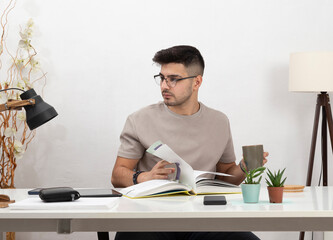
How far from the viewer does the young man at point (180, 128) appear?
261cm

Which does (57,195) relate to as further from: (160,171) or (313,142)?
(313,142)

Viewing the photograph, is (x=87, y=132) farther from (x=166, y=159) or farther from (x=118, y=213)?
(x=118, y=213)

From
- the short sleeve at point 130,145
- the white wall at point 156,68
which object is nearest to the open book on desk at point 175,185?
the short sleeve at point 130,145

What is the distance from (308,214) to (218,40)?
2.42 meters

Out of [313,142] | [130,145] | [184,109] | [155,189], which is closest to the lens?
[155,189]

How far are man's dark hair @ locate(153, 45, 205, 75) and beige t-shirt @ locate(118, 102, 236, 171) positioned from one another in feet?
0.77

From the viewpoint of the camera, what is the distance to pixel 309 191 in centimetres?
206

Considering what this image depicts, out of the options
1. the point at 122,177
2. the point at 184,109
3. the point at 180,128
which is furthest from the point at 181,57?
the point at 122,177

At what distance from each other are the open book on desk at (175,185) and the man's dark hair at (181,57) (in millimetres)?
793

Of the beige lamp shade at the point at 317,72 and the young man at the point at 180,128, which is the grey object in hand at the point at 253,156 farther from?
the beige lamp shade at the point at 317,72

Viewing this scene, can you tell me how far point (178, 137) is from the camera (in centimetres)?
264

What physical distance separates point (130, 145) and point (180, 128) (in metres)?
0.27

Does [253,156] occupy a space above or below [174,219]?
above

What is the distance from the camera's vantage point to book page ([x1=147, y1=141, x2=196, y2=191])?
1940 millimetres
